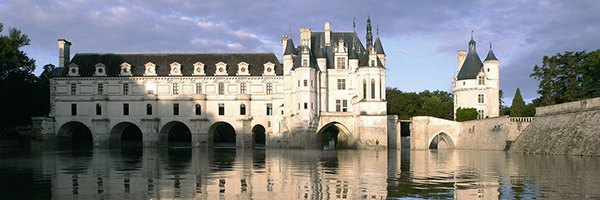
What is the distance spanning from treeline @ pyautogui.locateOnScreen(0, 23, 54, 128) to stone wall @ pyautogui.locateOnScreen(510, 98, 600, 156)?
4649 cm

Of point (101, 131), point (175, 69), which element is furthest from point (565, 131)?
point (101, 131)

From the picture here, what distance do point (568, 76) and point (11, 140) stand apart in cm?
5737

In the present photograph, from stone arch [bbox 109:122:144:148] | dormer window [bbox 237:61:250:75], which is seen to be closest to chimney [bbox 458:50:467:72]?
dormer window [bbox 237:61:250:75]

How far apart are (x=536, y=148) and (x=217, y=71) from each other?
107 feet

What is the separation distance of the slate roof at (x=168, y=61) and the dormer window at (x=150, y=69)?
48 cm

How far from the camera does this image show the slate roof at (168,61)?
207 ft

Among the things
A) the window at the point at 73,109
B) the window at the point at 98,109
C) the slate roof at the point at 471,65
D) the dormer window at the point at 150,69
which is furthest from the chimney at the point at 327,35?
the window at the point at 73,109

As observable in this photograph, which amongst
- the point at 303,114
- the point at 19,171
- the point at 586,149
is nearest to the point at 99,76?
the point at 303,114

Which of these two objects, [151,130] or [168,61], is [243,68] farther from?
[151,130]

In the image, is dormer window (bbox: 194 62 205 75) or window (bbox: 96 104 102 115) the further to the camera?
window (bbox: 96 104 102 115)

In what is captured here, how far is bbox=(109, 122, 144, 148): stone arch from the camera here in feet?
208

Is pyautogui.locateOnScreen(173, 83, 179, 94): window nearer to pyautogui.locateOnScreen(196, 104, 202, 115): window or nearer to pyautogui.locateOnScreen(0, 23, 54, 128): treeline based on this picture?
pyautogui.locateOnScreen(196, 104, 202, 115): window

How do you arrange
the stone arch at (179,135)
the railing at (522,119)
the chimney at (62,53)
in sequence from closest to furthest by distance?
the railing at (522,119)
the chimney at (62,53)
the stone arch at (179,135)

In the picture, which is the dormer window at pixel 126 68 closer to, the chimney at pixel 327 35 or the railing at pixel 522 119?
the chimney at pixel 327 35
